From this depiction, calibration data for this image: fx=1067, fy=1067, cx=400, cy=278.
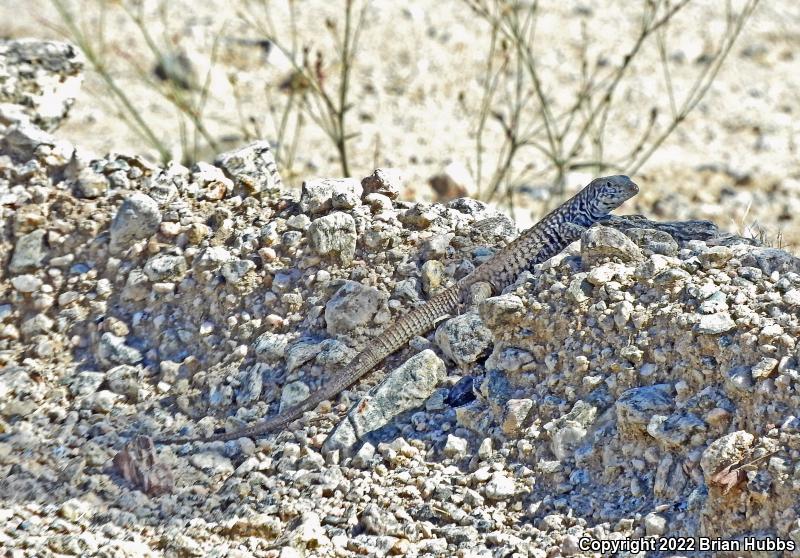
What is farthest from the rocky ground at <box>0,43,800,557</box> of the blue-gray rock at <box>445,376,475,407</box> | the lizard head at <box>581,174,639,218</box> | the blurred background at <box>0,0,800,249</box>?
the blurred background at <box>0,0,800,249</box>

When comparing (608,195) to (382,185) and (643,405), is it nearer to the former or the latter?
(382,185)

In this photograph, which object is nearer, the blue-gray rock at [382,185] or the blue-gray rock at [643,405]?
the blue-gray rock at [643,405]

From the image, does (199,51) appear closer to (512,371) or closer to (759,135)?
(759,135)

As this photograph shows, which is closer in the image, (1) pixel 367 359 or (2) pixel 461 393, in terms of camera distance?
(2) pixel 461 393

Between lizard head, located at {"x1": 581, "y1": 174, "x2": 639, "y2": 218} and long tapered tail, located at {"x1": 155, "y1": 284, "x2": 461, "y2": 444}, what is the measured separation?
2.61ft

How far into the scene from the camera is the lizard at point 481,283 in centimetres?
447

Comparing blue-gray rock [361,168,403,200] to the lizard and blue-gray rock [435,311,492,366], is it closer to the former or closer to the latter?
the lizard

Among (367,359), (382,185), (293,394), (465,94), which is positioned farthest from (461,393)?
(465,94)

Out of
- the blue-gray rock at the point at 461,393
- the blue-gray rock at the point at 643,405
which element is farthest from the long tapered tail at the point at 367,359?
the blue-gray rock at the point at 643,405

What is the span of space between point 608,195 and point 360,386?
1.46m

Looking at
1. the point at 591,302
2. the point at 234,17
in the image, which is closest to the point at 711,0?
the point at 234,17

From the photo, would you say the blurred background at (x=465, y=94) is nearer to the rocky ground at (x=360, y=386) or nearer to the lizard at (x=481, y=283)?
the rocky ground at (x=360, y=386)

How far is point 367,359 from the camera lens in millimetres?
4516

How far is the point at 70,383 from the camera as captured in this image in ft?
15.9
